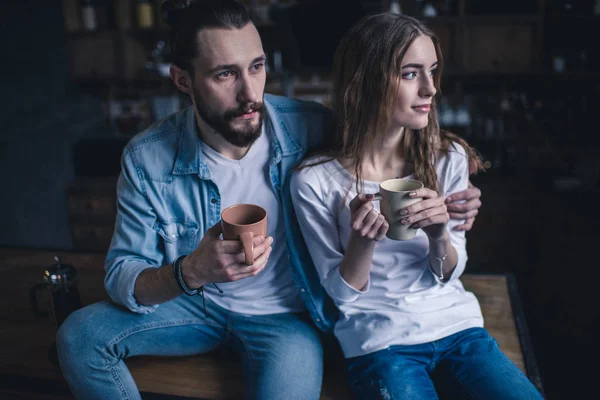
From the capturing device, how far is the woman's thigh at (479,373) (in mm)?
1247

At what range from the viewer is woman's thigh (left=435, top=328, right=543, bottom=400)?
125cm

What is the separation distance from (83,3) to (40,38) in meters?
0.49

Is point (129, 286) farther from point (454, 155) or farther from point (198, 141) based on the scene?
point (454, 155)

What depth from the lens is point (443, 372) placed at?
138 centimetres

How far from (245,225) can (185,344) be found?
23.8 inches

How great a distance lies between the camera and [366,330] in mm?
1413

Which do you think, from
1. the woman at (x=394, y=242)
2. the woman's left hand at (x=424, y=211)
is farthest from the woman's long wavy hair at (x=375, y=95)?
the woman's left hand at (x=424, y=211)

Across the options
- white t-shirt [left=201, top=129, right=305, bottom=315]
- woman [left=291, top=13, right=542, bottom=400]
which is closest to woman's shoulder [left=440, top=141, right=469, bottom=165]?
woman [left=291, top=13, right=542, bottom=400]

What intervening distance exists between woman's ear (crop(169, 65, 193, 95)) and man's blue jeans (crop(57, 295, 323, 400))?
0.62 metres

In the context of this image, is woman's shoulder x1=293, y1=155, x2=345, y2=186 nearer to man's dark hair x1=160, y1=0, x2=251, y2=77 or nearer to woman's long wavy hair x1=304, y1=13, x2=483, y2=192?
woman's long wavy hair x1=304, y1=13, x2=483, y2=192

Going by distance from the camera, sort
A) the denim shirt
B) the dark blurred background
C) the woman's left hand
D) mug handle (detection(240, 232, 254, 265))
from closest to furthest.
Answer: mug handle (detection(240, 232, 254, 265)), the woman's left hand, the denim shirt, the dark blurred background

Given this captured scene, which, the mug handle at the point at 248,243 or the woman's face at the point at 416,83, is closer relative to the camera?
the mug handle at the point at 248,243

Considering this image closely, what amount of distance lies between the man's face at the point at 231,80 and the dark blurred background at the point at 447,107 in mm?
1901

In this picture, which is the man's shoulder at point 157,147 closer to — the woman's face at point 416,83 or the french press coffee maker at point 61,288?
the french press coffee maker at point 61,288
